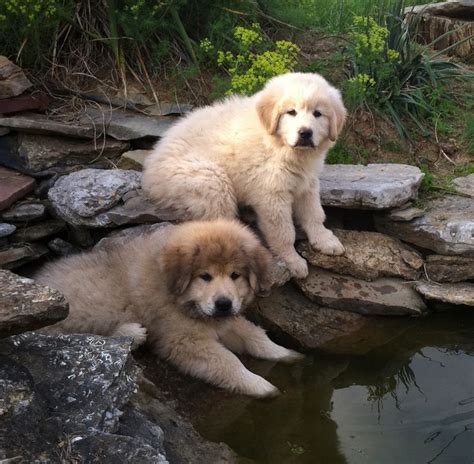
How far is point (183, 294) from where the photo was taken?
13.3ft

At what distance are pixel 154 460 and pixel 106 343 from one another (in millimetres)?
696

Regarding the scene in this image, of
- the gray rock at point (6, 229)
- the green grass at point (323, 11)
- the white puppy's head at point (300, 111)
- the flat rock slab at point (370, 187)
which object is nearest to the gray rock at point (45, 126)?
the gray rock at point (6, 229)

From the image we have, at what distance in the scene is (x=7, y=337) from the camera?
2986 mm

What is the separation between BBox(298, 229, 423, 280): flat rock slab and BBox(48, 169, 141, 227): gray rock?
4.40 ft

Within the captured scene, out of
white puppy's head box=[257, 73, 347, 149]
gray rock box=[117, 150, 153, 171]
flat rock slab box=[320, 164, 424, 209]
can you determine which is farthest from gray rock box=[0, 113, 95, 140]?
flat rock slab box=[320, 164, 424, 209]

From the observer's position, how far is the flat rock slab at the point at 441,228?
490cm

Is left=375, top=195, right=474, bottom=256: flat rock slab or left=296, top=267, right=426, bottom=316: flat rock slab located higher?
left=375, top=195, right=474, bottom=256: flat rock slab

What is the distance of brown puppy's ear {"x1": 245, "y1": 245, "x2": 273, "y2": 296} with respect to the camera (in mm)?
4137

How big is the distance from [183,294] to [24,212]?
5.62ft

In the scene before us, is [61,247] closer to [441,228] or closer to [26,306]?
[26,306]

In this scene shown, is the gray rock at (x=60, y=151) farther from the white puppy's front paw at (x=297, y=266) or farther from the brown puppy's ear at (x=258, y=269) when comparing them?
the brown puppy's ear at (x=258, y=269)

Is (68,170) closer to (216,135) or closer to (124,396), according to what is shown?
(216,135)

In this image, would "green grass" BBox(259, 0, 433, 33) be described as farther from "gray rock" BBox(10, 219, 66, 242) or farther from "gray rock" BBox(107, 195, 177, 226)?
"gray rock" BBox(10, 219, 66, 242)

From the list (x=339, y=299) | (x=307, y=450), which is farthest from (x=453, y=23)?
(x=307, y=450)
